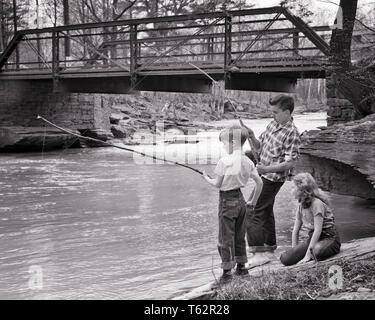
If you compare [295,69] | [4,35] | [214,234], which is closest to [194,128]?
[4,35]

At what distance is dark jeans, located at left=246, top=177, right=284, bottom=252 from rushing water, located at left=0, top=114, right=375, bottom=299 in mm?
532

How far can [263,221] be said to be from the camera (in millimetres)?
5219

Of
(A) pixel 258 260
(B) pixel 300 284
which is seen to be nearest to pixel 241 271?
(A) pixel 258 260

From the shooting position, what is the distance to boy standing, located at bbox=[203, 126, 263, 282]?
450 centimetres

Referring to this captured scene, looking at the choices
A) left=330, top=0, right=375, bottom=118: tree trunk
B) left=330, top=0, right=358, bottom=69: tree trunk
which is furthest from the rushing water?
left=330, top=0, right=358, bottom=69: tree trunk

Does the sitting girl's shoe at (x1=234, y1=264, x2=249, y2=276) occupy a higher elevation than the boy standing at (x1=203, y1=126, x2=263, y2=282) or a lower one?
lower

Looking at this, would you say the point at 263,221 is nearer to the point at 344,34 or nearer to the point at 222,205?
the point at 222,205

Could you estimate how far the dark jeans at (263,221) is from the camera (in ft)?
16.8

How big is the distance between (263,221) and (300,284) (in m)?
1.57

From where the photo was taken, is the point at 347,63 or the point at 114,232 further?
the point at 347,63

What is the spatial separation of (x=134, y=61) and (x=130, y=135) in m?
10.7

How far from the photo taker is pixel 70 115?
24078 mm

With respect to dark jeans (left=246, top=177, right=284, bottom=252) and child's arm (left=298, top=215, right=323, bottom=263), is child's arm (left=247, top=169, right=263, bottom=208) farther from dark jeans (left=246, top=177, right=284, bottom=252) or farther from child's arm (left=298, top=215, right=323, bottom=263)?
child's arm (left=298, top=215, right=323, bottom=263)
